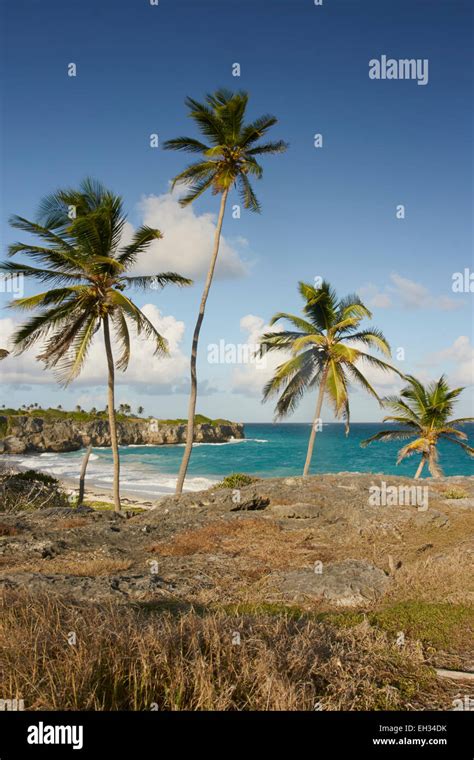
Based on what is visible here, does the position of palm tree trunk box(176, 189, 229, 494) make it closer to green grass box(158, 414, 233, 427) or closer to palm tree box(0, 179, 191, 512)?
palm tree box(0, 179, 191, 512)

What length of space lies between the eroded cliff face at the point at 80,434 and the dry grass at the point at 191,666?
6726 centimetres

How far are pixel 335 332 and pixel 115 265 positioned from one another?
35.5ft

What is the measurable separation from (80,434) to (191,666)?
293ft

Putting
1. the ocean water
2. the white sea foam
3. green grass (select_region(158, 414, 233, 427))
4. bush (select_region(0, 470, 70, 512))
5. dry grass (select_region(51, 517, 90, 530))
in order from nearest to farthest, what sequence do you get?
1. dry grass (select_region(51, 517, 90, 530))
2. bush (select_region(0, 470, 70, 512))
3. the white sea foam
4. the ocean water
5. green grass (select_region(158, 414, 233, 427))

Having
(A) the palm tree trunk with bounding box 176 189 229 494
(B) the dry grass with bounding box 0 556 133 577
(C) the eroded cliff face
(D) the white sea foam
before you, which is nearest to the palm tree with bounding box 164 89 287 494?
(A) the palm tree trunk with bounding box 176 189 229 494

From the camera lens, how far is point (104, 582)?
798 cm

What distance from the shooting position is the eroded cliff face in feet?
262

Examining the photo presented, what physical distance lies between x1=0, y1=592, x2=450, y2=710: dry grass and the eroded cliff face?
221 ft

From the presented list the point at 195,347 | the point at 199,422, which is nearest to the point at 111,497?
the point at 195,347

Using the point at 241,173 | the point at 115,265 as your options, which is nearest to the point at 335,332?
the point at 241,173

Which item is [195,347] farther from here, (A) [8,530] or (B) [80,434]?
(B) [80,434]
